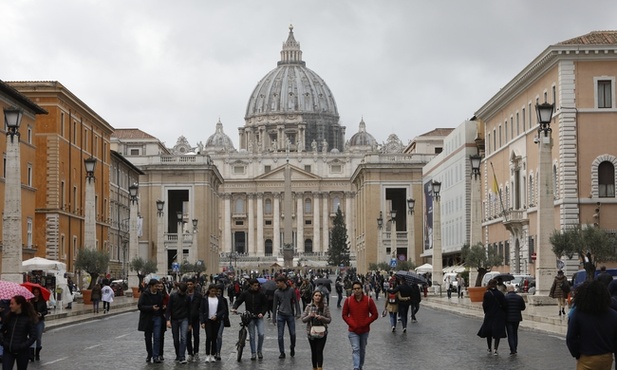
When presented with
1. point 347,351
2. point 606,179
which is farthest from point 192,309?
point 606,179

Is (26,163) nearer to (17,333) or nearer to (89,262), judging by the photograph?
(89,262)

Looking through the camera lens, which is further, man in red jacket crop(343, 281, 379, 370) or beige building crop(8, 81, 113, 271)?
beige building crop(8, 81, 113, 271)

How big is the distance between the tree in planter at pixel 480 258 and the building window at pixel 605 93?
30.1 ft

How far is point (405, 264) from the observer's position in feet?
279

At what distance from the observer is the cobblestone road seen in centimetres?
2178

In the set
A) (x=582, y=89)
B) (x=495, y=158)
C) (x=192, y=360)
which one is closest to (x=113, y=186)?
(x=495, y=158)

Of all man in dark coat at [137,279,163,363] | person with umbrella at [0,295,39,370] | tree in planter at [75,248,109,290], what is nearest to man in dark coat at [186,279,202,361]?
man in dark coat at [137,279,163,363]

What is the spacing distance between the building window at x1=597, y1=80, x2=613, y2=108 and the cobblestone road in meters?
26.8

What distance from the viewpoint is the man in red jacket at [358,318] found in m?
19.0

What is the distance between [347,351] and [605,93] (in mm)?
37636

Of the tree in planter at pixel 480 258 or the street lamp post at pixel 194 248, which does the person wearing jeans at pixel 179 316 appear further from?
the street lamp post at pixel 194 248

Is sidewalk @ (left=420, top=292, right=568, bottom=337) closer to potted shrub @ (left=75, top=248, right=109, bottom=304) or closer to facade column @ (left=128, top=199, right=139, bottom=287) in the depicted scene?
potted shrub @ (left=75, top=248, right=109, bottom=304)

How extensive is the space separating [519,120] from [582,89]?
11.5 m

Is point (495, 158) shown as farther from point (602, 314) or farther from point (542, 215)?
point (602, 314)
